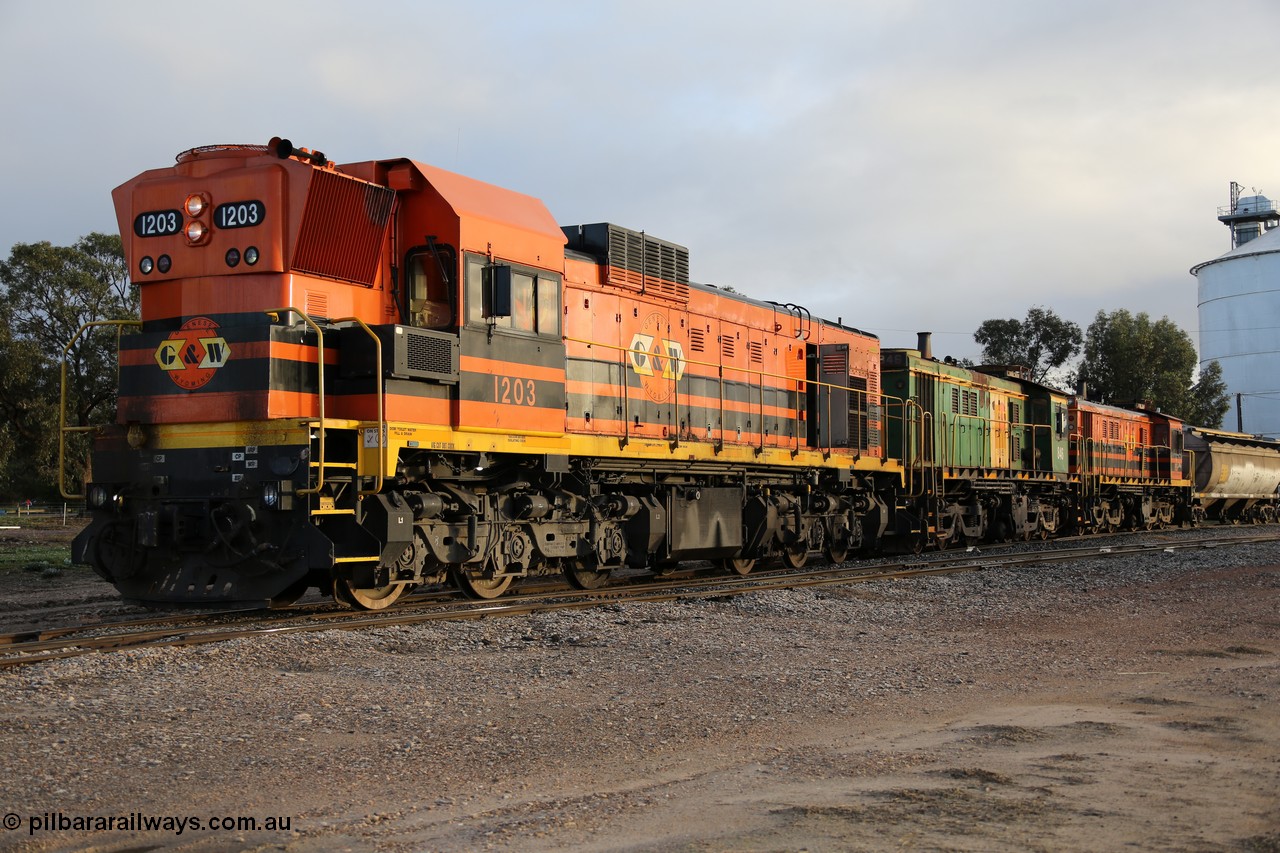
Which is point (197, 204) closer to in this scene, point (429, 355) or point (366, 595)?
point (429, 355)

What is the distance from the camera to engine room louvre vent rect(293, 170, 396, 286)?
10.5 metres

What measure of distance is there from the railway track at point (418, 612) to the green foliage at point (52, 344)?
3030 centimetres

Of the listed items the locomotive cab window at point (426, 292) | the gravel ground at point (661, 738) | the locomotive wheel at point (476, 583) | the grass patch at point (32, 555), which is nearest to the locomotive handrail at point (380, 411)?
the locomotive cab window at point (426, 292)

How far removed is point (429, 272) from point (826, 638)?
5.27m

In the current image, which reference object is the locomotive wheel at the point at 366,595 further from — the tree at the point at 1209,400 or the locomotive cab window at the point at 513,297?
the tree at the point at 1209,400

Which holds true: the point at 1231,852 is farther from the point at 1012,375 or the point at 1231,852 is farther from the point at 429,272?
the point at 1012,375

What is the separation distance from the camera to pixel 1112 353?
64.1 meters

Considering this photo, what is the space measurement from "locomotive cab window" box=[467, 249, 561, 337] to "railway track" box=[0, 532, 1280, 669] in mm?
2901

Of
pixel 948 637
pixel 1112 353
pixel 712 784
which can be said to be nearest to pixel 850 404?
pixel 948 637

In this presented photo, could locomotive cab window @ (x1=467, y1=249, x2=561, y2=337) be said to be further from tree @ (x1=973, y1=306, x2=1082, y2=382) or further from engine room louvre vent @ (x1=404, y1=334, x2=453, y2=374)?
tree @ (x1=973, y1=306, x2=1082, y2=382)

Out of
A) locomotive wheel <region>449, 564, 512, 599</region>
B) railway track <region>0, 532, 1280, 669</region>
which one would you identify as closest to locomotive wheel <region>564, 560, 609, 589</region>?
railway track <region>0, 532, 1280, 669</region>

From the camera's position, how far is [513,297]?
474 inches

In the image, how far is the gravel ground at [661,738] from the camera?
4617 millimetres

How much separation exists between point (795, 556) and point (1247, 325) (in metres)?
63.4
